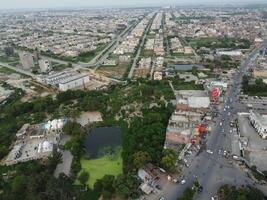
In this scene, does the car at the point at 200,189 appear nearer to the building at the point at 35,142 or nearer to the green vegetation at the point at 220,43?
the building at the point at 35,142

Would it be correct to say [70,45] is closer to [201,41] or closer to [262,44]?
[201,41]

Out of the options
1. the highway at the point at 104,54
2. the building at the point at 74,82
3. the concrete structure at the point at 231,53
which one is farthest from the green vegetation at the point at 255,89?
the highway at the point at 104,54

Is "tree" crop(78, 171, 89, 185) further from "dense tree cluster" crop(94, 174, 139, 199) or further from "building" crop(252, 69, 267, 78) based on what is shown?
"building" crop(252, 69, 267, 78)

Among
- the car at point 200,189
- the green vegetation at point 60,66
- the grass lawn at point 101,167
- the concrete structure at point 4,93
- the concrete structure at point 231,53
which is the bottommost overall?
the grass lawn at point 101,167

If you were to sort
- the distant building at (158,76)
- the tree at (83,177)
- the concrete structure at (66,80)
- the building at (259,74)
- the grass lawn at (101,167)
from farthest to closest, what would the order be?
the building at (259,74) < the distant building at (158,76) < the concrete structure at (66,80) < the grass lawn at (101,167) < the tree at (83,177)

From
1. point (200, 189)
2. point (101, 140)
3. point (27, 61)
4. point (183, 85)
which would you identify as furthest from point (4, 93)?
point (200, 189)

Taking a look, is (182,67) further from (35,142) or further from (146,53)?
(35,142)

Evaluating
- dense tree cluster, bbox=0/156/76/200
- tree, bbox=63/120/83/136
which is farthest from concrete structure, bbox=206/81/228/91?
dense tree cluster, bbox=0/156/76/200
